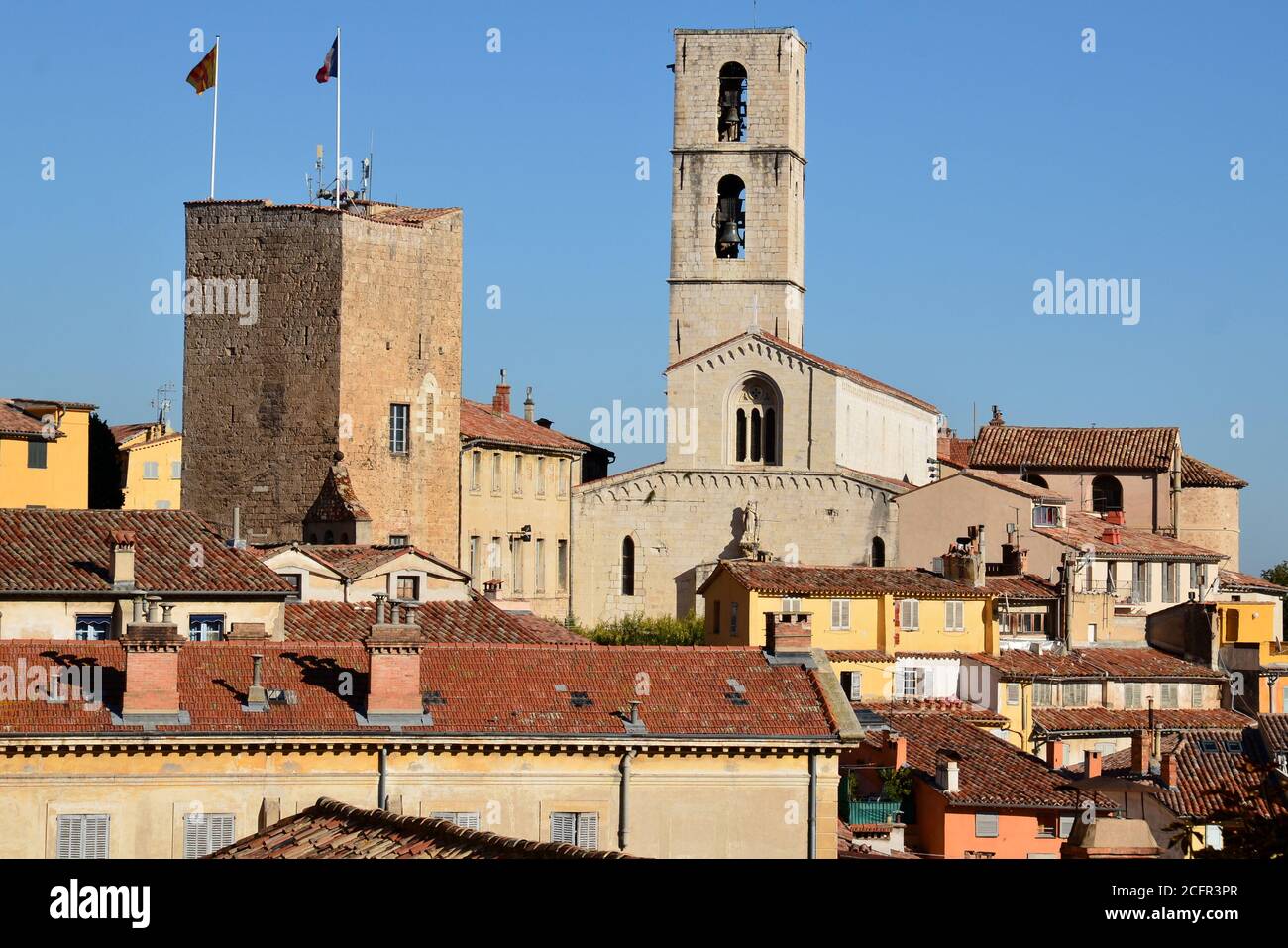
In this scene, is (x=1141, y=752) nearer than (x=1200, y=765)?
No

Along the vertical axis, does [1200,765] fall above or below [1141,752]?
below

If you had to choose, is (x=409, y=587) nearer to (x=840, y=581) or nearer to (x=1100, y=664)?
(x=840, y=581)

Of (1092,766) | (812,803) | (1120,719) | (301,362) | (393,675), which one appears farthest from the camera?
(1120,719)

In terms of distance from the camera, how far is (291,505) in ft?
169

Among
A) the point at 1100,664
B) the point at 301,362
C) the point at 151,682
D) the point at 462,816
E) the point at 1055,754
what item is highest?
the point at 301,362

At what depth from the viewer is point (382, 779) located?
85.9 feet

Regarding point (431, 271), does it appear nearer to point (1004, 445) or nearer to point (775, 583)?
point (775, 583)

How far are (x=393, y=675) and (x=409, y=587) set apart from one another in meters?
17.3

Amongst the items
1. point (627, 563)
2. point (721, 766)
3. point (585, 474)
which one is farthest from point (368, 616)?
point (585, 474)

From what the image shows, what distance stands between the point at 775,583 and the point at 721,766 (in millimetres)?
27436

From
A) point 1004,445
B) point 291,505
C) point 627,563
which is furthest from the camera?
point 1004,445

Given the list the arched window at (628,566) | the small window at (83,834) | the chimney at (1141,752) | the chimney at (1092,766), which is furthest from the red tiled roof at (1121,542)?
the small window at (83,834)

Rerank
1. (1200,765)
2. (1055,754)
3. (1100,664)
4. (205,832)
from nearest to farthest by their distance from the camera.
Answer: (205,832) → (1200,765) → (1055,754) → (1100,664)

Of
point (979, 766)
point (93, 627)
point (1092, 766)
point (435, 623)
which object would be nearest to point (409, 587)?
point (435, 623)
